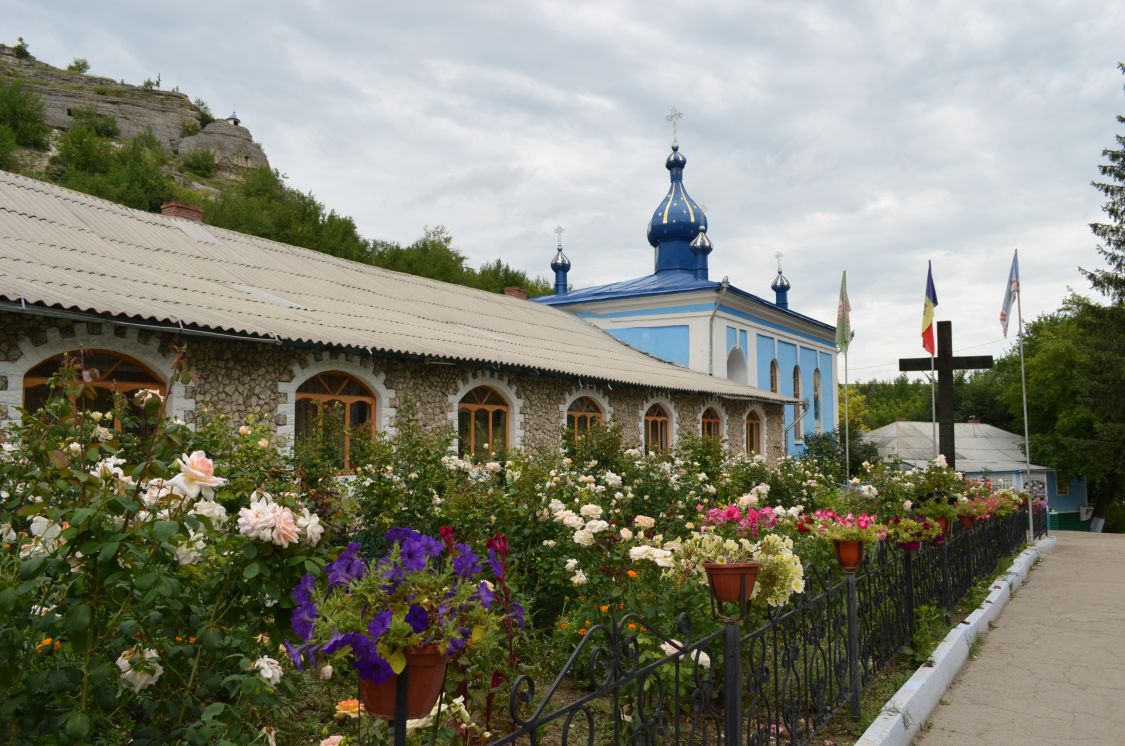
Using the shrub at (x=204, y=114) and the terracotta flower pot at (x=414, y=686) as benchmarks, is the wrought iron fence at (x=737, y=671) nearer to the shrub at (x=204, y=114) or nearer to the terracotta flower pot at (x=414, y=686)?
the terracotta flower pot at (x=414, y=686)

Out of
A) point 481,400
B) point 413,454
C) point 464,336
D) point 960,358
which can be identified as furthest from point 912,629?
point 960,358

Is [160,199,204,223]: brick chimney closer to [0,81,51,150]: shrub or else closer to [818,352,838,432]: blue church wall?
[818,352,838,432]: blue church wall

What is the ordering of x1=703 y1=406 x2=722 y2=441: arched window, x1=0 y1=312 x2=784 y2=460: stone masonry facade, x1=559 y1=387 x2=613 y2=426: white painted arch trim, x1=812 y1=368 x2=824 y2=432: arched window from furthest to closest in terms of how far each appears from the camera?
x1=812 y1=368 x2=824 y2=432: arched window, x1=703 y1=406 x2=722 y2=441: arched window, x1=559 y1=387 x2=613 y2=426: white painted arch trim, x1=0 y1=312 x2=784 y2=460: stone masonry facade

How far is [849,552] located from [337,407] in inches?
263

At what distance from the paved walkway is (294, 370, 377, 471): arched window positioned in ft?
20.8

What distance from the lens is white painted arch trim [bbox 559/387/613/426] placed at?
14.2 m

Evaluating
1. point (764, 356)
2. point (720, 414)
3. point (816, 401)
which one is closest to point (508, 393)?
point (720, 414)

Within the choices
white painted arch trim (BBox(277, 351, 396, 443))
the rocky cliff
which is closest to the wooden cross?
white painted arch trim (BBox(277, 351, 396, 443))

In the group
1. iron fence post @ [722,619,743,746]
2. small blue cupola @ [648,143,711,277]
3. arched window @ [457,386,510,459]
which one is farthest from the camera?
small blue cupola @ [648,143,711,277]

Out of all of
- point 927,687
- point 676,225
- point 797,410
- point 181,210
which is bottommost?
point 927,687

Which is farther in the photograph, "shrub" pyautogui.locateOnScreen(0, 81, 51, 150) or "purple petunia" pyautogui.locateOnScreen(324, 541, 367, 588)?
"shrub" pyautogui.locateOnScreen(0, 81, 51, 150)

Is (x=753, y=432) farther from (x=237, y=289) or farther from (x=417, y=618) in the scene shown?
(x=417, y=618)

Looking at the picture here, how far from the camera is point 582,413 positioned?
48.9 ft

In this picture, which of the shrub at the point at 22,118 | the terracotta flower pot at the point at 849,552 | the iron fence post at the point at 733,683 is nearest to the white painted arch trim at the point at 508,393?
the terracotta flower pot at the point at 849,552
